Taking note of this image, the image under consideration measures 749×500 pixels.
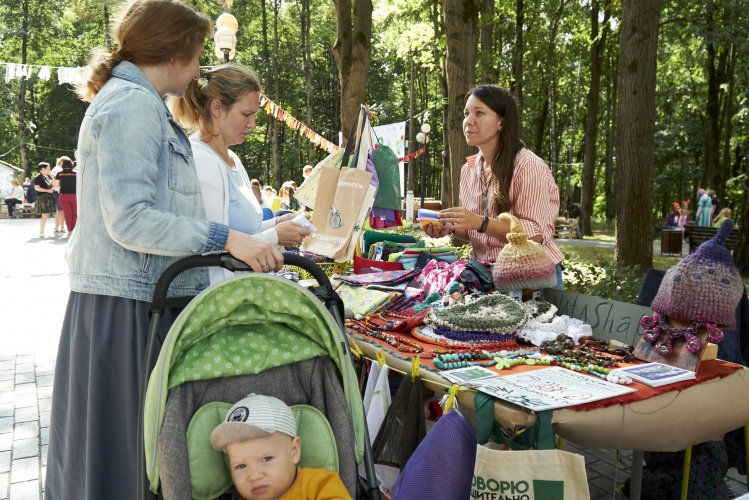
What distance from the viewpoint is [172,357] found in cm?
188

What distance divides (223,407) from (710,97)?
23890 mm

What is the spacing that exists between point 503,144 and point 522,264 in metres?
0.75

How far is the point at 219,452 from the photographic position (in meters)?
1.95

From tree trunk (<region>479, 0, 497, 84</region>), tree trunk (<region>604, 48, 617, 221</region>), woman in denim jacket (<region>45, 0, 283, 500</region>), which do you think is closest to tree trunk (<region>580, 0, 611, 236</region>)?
tree trunk (<region>479, 0, 497, 84</region>)

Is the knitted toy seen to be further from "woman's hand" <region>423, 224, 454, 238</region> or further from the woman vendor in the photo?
"woman's hand" <region>423, 224, 454, 238</region>

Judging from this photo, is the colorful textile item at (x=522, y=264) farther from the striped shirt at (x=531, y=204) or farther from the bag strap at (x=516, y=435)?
the bag strap at (x=516, y=435)

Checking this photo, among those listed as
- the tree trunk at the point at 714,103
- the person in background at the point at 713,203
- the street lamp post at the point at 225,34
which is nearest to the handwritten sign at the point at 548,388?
the street lamp post at the point at 225,34

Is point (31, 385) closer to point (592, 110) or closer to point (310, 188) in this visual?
point (310, 188)

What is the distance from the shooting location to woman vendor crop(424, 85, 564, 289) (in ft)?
9.52

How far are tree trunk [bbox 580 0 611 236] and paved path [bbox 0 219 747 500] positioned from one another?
12445 mm

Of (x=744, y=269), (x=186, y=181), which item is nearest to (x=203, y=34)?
(x=186, y=181)

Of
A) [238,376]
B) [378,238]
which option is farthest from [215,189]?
[378,238]

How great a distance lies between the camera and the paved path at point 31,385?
348cm

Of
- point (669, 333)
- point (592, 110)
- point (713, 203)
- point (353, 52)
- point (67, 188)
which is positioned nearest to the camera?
point (669, 333)
